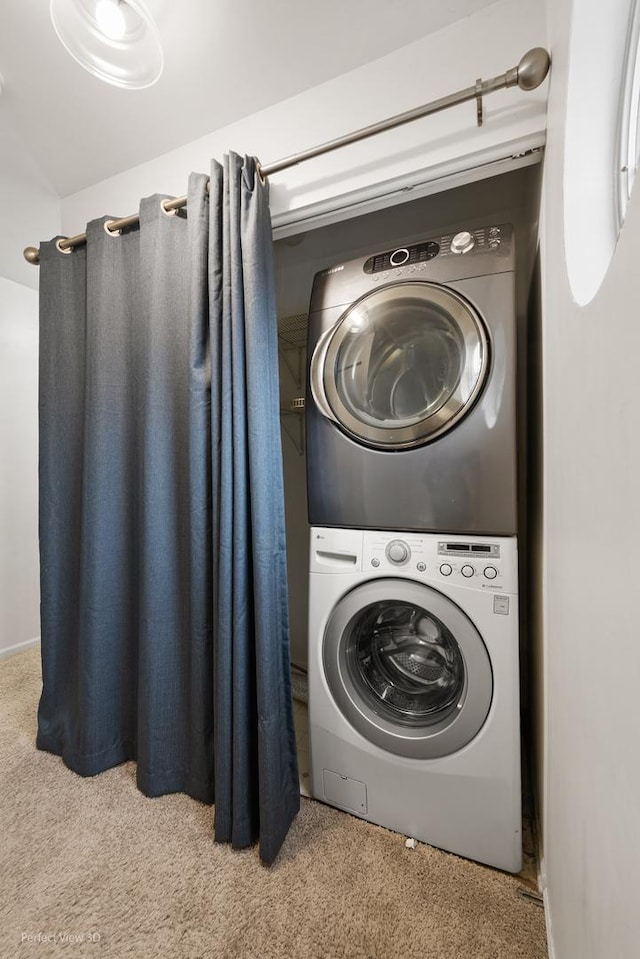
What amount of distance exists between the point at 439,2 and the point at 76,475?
1.93 m

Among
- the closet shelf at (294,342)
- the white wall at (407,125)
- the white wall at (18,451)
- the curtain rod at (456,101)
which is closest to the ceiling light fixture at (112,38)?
the curtain rod at (456,101)

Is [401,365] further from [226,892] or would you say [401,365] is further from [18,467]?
[18,467]

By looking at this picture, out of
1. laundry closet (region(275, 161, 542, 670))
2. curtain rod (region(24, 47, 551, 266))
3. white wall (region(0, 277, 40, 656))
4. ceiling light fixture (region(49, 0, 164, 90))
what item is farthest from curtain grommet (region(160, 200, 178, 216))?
white wall (region(0, 277, 40, 656))

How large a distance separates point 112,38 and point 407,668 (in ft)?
6.29

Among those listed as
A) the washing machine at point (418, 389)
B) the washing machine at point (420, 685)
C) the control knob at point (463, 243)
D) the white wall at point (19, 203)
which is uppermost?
the white wall at point (19, 203)

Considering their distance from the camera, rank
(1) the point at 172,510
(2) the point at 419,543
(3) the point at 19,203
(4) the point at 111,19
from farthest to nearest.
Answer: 1. (3) the point at 19,203
2. (1) the point at 172,510
3. (2) the point at 419,543
4. (4) the point at 111,19

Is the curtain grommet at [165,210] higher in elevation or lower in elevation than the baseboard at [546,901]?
higher

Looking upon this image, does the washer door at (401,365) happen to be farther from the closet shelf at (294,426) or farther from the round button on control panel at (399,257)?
the closet shelf at (294,426)

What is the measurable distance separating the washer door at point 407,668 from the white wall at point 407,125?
1.28 m

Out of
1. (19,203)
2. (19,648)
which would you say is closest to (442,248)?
(19,203)

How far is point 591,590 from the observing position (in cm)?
57

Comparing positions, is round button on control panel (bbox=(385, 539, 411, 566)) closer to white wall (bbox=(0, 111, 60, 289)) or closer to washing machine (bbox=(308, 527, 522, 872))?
washing machine (bbox=(308, 527, 522, 872))

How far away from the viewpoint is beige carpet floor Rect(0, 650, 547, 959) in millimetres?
961

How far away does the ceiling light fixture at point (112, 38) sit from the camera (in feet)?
2.97
